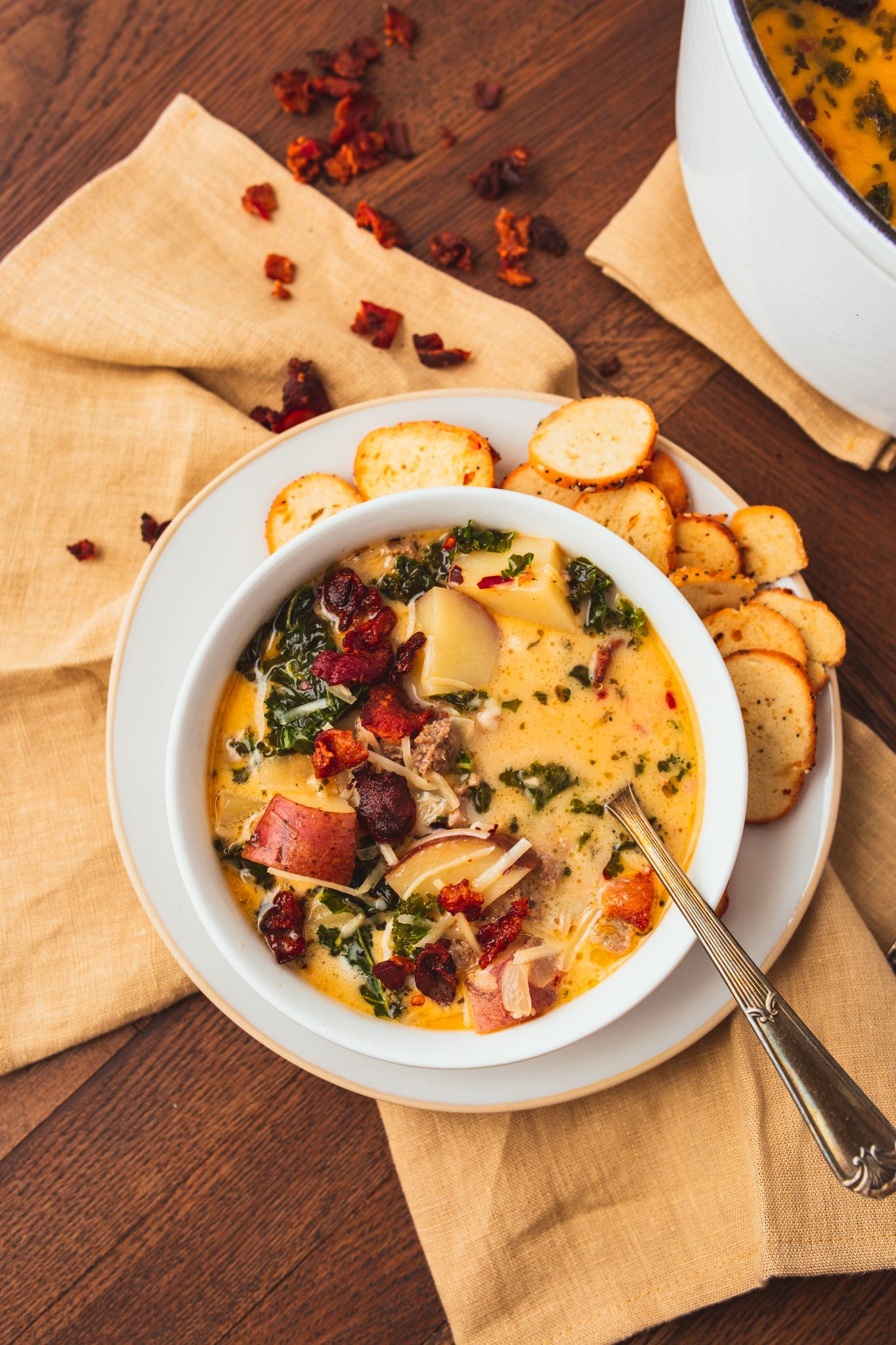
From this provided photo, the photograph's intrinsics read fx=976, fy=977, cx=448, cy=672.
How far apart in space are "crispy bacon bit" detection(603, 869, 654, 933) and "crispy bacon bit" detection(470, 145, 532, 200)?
2.57 meters

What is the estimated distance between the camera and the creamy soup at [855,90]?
275 centimetres

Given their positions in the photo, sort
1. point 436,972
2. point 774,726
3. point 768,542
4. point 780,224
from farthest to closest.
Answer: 1. point 768,542
2. point 774,726
3. point 436,972
4. point 780,224

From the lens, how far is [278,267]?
3.65 metres

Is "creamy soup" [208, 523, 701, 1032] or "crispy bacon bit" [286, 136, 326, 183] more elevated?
"crispy bacon bit" [286, 136, 326, 183]

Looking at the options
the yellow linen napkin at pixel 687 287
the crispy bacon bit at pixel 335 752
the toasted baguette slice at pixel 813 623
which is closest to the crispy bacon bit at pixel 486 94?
the yellow linen napkin at pixel 687 287

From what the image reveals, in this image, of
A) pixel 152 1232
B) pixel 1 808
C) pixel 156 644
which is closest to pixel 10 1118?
pixel 152 1232

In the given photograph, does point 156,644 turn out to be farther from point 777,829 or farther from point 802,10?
point 802,10

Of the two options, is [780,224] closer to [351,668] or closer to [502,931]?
[351,668]

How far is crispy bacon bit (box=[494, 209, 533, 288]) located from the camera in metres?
3.63

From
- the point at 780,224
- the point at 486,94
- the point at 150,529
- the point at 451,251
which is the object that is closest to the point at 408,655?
the point at 150,529

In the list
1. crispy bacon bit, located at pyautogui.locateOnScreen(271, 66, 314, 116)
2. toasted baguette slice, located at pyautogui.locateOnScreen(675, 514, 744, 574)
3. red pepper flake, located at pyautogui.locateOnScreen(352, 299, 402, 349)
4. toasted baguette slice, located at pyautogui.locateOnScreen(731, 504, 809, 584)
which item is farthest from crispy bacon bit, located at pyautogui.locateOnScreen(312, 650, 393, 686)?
crispy bacon bit, located at pyautogui.locateOnScreen(271, 66, 314, 116)

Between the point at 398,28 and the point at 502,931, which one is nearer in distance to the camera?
the point at 502,931

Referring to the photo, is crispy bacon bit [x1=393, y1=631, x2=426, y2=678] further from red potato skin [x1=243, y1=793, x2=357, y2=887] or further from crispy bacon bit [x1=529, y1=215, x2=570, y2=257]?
crispy bacon bit [x1=529, y1=215, x2=570, y2=257]

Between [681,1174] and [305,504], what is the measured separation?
8.39 feet
